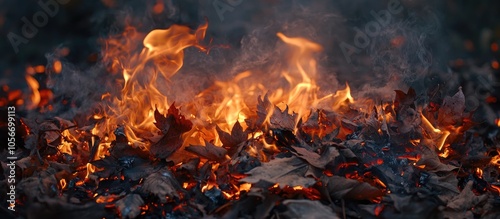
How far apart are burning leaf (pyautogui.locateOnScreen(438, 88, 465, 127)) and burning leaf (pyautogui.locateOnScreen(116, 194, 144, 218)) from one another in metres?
1.58

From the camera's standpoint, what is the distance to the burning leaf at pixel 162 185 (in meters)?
1.65

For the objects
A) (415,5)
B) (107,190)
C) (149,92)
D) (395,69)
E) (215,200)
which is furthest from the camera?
(415,5)

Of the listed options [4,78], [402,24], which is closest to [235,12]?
[402,24]

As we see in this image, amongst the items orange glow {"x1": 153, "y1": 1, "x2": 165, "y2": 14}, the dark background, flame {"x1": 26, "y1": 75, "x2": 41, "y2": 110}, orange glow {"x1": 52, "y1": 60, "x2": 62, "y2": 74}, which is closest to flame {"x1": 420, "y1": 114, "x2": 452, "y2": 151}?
the dark background

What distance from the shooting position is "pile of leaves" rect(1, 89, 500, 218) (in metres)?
1.55

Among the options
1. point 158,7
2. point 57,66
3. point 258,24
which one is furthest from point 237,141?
point 57,66

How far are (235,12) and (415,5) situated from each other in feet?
3.97

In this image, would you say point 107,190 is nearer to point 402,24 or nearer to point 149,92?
point 149,92

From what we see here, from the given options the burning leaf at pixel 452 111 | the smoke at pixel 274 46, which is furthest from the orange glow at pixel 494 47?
the burning leaf at pixel 452 111

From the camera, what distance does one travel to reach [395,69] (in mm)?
2893

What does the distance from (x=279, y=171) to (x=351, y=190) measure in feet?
0.84

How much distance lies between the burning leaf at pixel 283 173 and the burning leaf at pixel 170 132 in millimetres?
456

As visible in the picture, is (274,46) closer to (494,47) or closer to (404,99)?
(404,99)

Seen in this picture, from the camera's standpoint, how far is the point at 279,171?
1.65 meters
